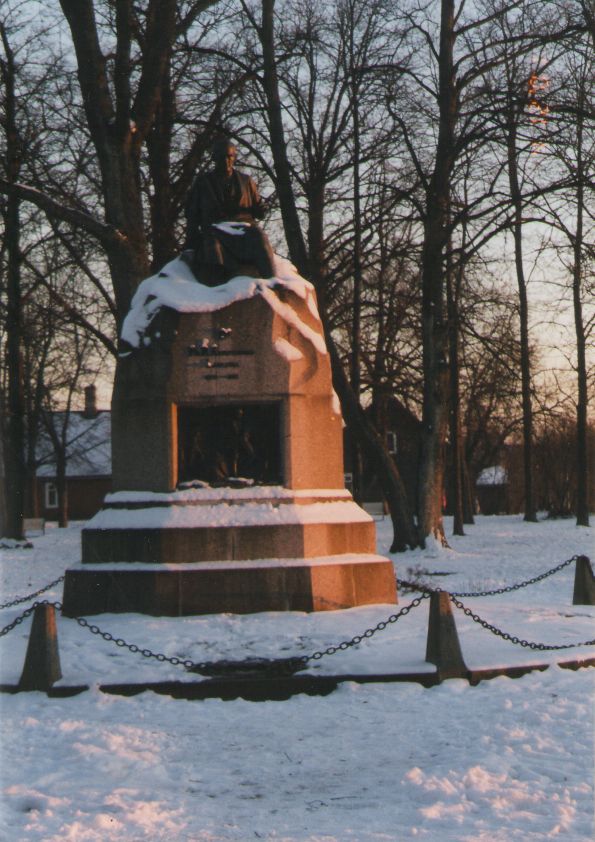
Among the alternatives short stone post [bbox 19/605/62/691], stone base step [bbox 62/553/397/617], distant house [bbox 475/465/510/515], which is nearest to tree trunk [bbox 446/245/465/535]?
stone base step [bbox 62/553/397/617]

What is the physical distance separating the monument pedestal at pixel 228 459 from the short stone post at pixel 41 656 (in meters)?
2.43

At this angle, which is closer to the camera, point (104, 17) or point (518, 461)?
point (104, 17)

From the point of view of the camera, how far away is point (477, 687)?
823 centimetres

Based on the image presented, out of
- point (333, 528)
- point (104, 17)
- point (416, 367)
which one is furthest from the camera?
point (416, 367)

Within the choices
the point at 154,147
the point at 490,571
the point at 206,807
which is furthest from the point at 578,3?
the point at 206,807

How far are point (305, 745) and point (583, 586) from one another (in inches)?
280

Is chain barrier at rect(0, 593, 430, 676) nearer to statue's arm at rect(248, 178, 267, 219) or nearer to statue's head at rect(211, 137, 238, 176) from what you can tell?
statue's arm at rect(248, 178, 267, 219)

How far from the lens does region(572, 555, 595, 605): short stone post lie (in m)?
13.2

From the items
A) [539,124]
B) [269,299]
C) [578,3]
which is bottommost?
[269,299]

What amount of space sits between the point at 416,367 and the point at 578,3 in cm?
1156

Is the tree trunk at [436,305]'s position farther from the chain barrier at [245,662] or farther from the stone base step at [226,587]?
the chain barrier at [245,662]

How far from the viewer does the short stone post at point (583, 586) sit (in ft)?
43.2

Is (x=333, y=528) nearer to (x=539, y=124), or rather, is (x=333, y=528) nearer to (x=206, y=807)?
(x=206, y=807)

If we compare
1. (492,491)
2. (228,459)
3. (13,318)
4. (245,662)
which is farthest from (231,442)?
(492,491)
